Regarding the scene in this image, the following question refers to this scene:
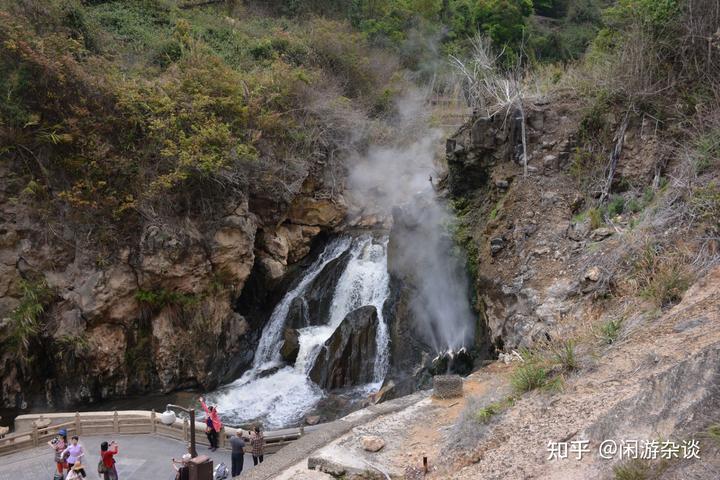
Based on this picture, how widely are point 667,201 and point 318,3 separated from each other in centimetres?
2577

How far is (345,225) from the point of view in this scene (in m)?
21.8

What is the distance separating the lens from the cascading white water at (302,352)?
14312 millimetres

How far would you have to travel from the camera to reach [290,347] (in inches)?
626

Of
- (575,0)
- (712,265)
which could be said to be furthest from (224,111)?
(575,0)

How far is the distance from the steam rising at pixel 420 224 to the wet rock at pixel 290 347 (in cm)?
375

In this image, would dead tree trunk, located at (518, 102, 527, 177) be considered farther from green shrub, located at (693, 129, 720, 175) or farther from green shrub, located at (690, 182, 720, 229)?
green shrub, located at (690, 182, 720, 229)

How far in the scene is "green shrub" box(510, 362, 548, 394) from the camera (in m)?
7.45

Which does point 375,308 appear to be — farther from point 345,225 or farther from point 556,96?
point 556,96

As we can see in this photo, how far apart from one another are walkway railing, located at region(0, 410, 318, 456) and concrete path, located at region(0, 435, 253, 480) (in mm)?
151

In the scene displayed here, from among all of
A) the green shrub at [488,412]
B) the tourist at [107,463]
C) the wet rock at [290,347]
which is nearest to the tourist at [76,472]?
the tourist at [107,463]

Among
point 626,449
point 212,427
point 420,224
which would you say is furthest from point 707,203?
point 420,224

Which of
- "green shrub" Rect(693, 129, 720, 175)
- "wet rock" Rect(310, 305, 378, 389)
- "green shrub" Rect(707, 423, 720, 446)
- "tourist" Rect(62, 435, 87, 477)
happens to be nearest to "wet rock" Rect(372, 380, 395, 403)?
"wet rock" Rect(310, 305, 378, 389)

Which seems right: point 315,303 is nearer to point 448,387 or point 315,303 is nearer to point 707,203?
point 448,387

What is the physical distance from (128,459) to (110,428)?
56.1 inches
